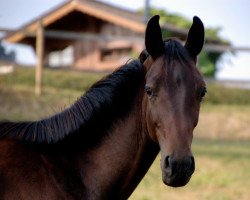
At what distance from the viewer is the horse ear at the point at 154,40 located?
11.6ft

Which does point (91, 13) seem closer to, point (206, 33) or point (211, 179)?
point (206, 33)

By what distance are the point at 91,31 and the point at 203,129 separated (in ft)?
39.0

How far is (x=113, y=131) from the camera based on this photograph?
3676 mm

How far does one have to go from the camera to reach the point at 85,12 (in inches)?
909

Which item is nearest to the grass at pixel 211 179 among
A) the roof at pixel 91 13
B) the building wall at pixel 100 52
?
the roof at pixel 91 13

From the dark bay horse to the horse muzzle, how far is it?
7cm

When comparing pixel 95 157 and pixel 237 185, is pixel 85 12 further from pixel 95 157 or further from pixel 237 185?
pixel 95 157

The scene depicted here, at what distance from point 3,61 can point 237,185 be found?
6770 mm

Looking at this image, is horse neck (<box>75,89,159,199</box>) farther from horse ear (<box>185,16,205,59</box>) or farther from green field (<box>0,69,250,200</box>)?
green field (<box>0,69,250,200</box>)

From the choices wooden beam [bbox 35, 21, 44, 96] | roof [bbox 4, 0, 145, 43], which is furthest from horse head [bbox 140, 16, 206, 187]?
roof [bbox 4, 0, 145, 43]

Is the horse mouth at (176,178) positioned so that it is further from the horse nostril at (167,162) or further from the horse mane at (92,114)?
the horse mane at (92,114)

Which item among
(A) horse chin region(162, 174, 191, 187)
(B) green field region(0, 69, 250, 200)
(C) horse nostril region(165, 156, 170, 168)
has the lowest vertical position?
(B) green field region(0, 69, 250, 200)

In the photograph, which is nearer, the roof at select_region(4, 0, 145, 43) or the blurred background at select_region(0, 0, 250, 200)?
the blurred background at select_region(0, 0, 250, 200)

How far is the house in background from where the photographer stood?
22.1 m
